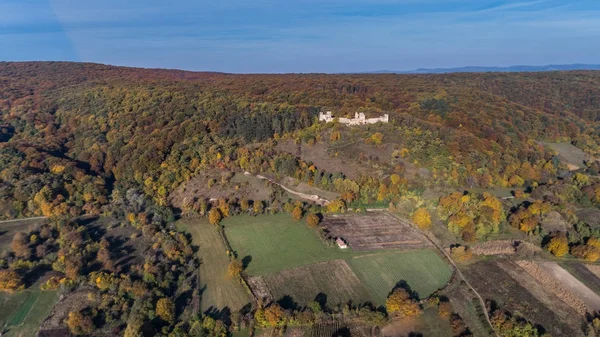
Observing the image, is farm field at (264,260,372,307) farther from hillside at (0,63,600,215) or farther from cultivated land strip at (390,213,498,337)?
hillside at (0,63,600,215)

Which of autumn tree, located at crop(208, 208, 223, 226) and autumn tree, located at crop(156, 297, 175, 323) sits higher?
autumn tree, located at crop(208, 208, 223, 226)

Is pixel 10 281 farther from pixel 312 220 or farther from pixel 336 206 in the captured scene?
pixel 336 206

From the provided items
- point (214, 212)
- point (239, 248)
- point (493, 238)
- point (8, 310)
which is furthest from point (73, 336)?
point (493, 238)

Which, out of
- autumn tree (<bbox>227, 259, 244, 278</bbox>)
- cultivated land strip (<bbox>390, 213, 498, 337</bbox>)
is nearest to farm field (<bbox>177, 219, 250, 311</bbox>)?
autumn tree (<bbox>227, 259, 244, 278</bbox>)

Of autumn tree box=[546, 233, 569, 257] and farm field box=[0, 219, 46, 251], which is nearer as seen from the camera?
autumn tree box=[546, 233, 569, 257]

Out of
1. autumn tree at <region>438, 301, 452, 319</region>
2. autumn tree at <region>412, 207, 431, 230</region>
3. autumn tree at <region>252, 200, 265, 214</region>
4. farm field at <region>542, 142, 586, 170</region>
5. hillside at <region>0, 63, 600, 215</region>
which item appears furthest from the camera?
farm field at <region>542, 142, 586, 170</region>

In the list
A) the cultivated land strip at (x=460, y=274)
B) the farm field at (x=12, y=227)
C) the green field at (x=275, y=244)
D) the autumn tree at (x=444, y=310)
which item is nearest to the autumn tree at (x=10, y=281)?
the farm field at (x=12, y=227)

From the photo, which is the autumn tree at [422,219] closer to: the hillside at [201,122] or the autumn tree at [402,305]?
the hillside at [201,122]
